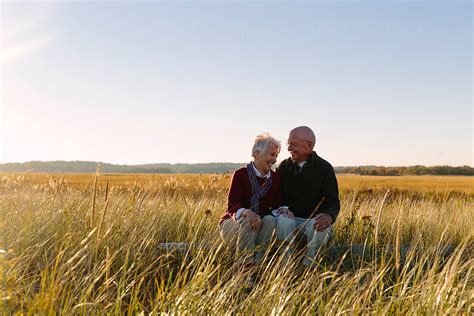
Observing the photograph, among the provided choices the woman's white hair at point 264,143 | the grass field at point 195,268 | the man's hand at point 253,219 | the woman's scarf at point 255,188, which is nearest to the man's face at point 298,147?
the woman's white hair at point 264,143

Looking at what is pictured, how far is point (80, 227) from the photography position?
16.9 ft

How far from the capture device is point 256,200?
15.0 ft

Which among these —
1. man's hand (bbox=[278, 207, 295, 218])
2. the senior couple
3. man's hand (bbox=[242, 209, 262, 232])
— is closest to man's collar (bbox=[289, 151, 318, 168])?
the senior couple

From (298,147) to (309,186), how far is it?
41cm

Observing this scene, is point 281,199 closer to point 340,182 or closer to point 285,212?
point 285,212

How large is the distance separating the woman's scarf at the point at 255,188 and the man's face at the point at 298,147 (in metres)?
0.35

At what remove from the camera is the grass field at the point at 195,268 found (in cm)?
271

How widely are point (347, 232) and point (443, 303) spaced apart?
2926 millimetres

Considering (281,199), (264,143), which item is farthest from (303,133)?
(281,199)

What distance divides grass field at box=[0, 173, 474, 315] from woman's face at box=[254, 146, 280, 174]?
2.57 feet

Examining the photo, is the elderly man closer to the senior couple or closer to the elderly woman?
the senior couple

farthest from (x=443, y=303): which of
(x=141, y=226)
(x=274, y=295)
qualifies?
(x=141, y=226)

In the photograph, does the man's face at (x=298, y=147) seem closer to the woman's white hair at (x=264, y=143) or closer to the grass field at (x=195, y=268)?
the woman's white hair at (x=264, y=143)

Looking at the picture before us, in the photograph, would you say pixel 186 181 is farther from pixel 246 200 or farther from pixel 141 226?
pixel 246 200
